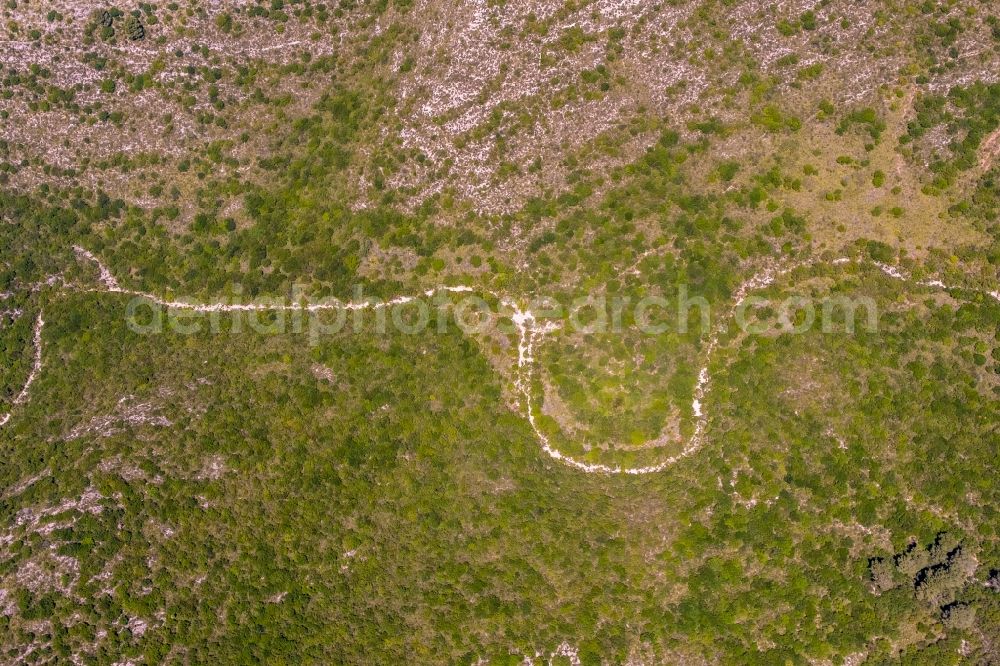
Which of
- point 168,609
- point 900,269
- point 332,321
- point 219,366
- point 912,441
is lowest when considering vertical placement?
→ point 168,609

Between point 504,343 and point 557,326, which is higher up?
point 557,326

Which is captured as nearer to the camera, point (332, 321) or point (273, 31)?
point (332, 321)

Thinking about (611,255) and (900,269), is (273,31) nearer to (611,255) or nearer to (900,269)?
(611,255)

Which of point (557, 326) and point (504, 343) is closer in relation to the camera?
point (557, 326)

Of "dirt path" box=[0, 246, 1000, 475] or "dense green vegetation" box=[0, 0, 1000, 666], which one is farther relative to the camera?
"dirt path" box=[0, 246, 1000, 475]

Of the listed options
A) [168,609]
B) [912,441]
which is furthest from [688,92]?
[168,609]

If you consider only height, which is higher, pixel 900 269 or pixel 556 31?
pixel 556 31

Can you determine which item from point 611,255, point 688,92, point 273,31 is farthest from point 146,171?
point 688,92

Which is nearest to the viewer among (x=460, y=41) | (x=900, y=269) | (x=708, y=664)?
(x=708, y=664)

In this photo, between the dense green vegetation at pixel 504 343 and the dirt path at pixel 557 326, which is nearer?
the dense green vegetation at pixel 504 343

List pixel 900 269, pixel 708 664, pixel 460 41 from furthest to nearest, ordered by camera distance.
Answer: pixel 460 41 → pixel 900 269 → pixel 708 664
